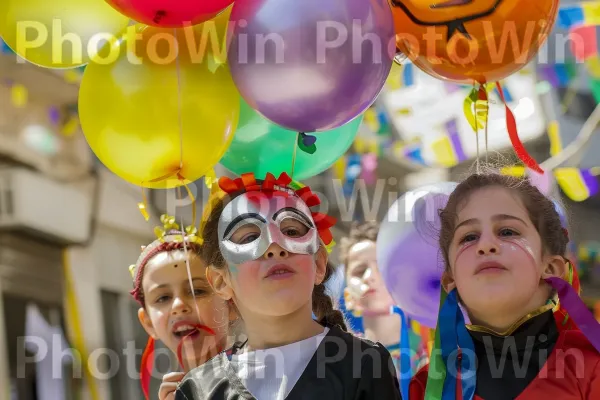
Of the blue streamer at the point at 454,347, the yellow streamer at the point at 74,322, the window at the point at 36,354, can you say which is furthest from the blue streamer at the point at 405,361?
the yellow streamer at the point at 74,322

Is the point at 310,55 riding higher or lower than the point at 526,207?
higher

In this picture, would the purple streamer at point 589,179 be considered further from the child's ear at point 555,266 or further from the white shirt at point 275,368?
the white shirt at point 275,368

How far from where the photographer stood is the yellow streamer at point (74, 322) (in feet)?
20.6

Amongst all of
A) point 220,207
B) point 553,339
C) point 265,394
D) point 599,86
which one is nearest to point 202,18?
point 220,207

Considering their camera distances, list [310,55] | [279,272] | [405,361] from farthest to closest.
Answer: [405,361] < [279,272] < [310,55]

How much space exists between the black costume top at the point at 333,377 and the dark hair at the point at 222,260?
0.52 feet

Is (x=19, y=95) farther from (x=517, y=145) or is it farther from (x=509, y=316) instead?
(x=509, y=316)

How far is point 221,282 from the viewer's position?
2.41 metres

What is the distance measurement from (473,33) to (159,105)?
0.80 m

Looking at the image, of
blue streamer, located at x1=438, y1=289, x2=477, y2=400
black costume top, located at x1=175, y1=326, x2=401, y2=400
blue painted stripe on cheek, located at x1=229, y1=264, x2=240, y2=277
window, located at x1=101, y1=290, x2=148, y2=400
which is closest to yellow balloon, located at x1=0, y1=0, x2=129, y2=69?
blue painted stripe on cheek, located at x1=229, y1=264, x2=240, y2=277

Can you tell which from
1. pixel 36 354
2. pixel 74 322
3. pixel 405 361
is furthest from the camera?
pixel 74 322

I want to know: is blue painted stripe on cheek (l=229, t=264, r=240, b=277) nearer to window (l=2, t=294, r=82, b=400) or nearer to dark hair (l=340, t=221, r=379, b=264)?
dark hair (l=340, t=221, r=379, b=264)

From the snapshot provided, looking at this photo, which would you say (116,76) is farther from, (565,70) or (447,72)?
(565,70)

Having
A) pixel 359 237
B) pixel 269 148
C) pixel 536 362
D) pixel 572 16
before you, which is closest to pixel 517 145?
pixel 536 362
